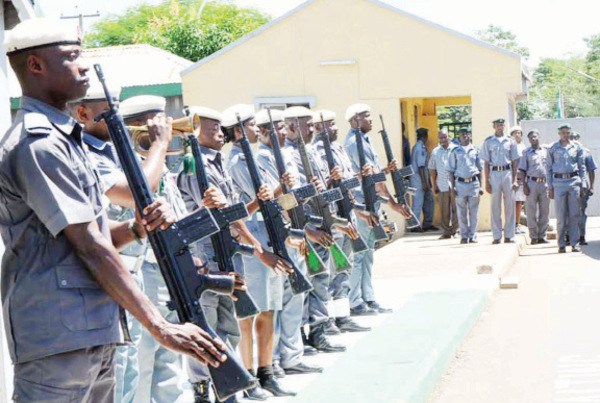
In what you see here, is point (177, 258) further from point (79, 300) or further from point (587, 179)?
point (587, 179)

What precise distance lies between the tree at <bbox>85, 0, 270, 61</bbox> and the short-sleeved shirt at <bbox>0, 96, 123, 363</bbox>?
41.0m

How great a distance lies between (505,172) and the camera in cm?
2038

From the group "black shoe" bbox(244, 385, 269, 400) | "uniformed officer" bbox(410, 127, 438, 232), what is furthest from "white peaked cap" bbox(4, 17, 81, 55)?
"uniformed officer" bbox(410, 127, 438, 232)

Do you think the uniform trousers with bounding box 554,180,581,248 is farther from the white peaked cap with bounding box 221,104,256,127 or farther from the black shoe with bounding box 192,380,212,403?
the black shoe with bounding box 192,380,212,403

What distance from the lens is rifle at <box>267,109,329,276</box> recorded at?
8.84 metres

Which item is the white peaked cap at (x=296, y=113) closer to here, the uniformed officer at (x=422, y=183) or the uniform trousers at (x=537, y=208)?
the uniform trousers at (x=537, y=208)

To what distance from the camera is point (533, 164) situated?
20.9 meters

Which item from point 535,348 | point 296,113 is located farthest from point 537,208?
point 296,113

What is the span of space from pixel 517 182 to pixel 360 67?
3699 mm

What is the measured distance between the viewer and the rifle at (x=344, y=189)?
423 inches

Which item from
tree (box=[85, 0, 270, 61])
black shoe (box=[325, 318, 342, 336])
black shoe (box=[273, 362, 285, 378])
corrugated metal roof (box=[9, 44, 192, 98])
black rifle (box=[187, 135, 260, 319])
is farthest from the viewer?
tree (box=[85, 0, 270, 61])

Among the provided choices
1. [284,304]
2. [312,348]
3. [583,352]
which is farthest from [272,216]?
[583,352]

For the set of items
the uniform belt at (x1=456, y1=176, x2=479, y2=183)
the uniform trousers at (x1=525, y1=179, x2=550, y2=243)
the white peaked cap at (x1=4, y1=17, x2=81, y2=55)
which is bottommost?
the uniform trousers at (x1=525, y1=179, x2=550, y2=243)

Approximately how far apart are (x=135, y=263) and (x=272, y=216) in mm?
2610
